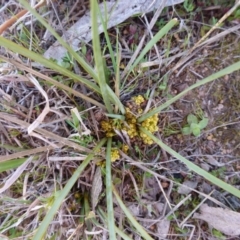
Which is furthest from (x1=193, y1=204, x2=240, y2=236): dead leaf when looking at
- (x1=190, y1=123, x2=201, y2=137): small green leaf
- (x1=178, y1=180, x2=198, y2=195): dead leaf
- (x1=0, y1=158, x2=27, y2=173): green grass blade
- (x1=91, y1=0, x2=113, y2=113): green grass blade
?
(x1=0, y1=158, x2=27, y2=173): green grass blade

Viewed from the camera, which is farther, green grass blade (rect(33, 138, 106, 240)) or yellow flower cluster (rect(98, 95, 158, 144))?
yellow flower cluster (rect(98, 95, 158, 144))

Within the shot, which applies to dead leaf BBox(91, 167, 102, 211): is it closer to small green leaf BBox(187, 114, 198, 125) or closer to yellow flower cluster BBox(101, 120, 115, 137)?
yellow flower cluster BBox(101, 120, 115, 137)

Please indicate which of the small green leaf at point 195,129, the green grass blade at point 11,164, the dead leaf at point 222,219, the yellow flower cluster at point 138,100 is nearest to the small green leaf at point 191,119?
the small green leaf at point 195,129

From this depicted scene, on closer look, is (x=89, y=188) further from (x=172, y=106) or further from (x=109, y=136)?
(x=172, y=106)

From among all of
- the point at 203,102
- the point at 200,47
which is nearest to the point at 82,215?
the point at 203,102

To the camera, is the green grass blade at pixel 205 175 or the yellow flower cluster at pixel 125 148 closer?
the green grass blade at pixel 205 175

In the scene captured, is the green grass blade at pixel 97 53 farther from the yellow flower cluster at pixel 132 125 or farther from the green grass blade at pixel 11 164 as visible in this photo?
the green grass blade at pixel 11 164
